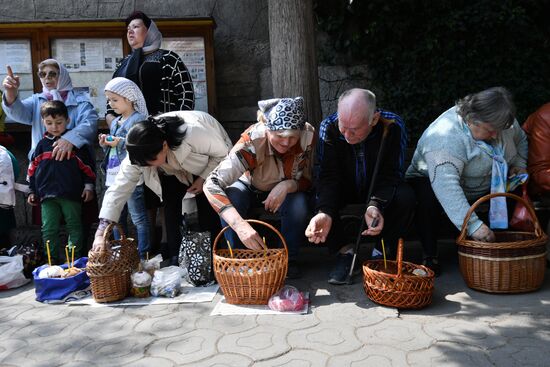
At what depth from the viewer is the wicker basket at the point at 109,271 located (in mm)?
3127

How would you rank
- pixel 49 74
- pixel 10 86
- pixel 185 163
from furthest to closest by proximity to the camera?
pixel 49 74 → pixel 10 86 → pixel 185 163

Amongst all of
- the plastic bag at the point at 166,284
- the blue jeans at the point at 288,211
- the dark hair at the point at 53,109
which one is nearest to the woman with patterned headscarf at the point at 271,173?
the blue jeans at the point at 288,211

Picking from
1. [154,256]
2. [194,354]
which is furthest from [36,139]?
[194,354]

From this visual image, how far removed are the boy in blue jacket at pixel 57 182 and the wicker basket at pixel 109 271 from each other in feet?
3.05

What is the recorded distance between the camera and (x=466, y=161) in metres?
3.32

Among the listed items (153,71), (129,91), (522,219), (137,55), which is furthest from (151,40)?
(522,219)

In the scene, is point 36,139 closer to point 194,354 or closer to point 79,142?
point 79,142

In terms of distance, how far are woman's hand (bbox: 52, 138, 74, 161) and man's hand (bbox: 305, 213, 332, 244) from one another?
82.7 inches

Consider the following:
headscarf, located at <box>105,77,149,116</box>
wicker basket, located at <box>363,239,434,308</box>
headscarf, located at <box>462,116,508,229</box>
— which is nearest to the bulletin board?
headscarf, located at <box>105,77,149,116</box>

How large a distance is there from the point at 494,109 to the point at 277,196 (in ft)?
4.75

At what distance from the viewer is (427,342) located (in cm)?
249

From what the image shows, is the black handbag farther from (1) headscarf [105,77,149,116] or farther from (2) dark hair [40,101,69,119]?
(2) dark hair [40,101,69,119]

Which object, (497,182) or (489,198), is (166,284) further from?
(497,182)

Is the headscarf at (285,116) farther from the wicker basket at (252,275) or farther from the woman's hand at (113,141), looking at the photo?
the woman's hand at (113,141)
